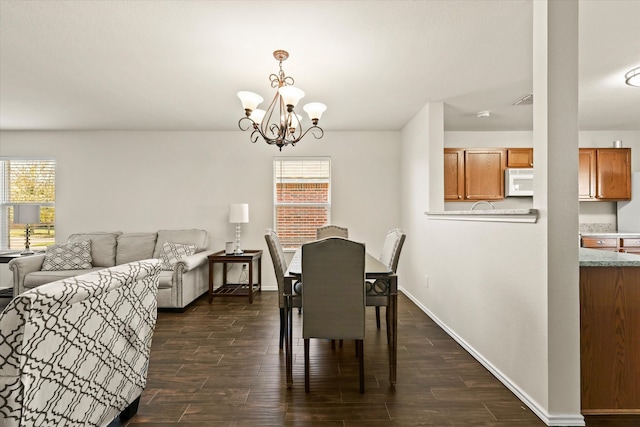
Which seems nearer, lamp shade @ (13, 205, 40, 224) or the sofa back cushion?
lamp shade @ (13, 205, 40, 224)

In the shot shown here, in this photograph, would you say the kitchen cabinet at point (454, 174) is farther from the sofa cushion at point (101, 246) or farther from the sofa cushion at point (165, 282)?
the sofa cushion at point (101, 246)

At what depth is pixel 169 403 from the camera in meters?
1.96

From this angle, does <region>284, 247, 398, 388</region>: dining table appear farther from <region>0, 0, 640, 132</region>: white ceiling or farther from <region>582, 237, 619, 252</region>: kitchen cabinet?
<region>582, 237, 619, 252</region>: kitchen cabinet

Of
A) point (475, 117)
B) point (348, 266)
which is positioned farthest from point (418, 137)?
point (348, 266)

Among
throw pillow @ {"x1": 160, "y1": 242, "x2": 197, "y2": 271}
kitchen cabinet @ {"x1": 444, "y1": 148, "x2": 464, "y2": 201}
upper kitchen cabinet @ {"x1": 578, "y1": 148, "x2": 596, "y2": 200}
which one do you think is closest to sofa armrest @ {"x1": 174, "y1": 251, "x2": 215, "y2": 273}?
throw pillow @ {"x1": 160, "y1": 242, "x2": 197, "y2": 271}

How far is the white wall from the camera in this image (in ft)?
15.8

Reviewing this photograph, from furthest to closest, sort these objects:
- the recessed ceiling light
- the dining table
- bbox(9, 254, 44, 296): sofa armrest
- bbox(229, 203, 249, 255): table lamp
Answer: bbox(229, 203, 249, 255): table lamp
bbox(9, 254, 44, 296): sofa armrest
the recessed ceiling light
the dining table

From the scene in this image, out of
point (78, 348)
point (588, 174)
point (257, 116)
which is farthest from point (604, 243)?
point (78, 348)

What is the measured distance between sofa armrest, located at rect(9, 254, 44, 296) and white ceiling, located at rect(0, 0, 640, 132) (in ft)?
5.97

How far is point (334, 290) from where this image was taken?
2029mm

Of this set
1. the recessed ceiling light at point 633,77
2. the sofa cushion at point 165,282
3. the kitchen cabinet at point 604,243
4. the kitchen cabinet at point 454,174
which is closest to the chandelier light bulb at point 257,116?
the sofa cushion at point 165,282

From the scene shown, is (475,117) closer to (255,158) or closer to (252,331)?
(255,158)

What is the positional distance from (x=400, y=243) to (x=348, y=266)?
0.81 m

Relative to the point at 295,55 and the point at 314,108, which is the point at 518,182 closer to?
the point at 314,108
